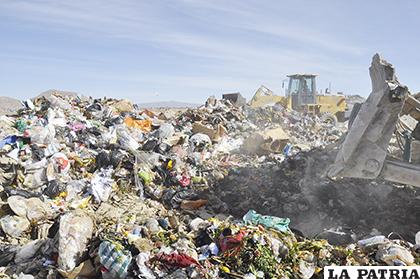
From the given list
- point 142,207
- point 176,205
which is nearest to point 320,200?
Result: point 176,205

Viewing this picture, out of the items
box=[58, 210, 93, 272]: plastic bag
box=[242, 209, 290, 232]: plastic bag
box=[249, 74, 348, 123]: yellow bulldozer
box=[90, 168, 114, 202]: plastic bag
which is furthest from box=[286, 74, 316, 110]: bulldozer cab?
box=[58, 210, 93, 272]: plastic bag

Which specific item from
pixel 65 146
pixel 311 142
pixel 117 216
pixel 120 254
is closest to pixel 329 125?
pixel 311 142

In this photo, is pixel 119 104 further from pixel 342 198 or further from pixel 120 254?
pixel 120 254

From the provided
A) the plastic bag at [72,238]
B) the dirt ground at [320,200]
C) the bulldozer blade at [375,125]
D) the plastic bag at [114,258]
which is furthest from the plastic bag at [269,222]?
Result: the plastic bag at [72,238]

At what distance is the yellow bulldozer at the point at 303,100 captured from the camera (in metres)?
16.5

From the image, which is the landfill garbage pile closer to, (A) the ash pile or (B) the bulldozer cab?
(A) the ash pile

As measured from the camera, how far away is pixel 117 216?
207 inches

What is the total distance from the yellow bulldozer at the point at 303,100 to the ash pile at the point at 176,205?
18.4ft

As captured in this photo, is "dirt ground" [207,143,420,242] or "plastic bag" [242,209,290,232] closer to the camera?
"plastic bag" [242,209,290,232]

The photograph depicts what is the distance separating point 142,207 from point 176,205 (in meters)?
0.55

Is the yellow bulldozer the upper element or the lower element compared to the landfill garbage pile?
upper

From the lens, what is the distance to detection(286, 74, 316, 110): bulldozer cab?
16703 mm

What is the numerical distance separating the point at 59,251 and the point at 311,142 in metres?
8.93

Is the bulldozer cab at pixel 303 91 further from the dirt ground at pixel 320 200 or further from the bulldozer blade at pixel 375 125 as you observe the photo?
the bulldozer blade at pixel 375 125
